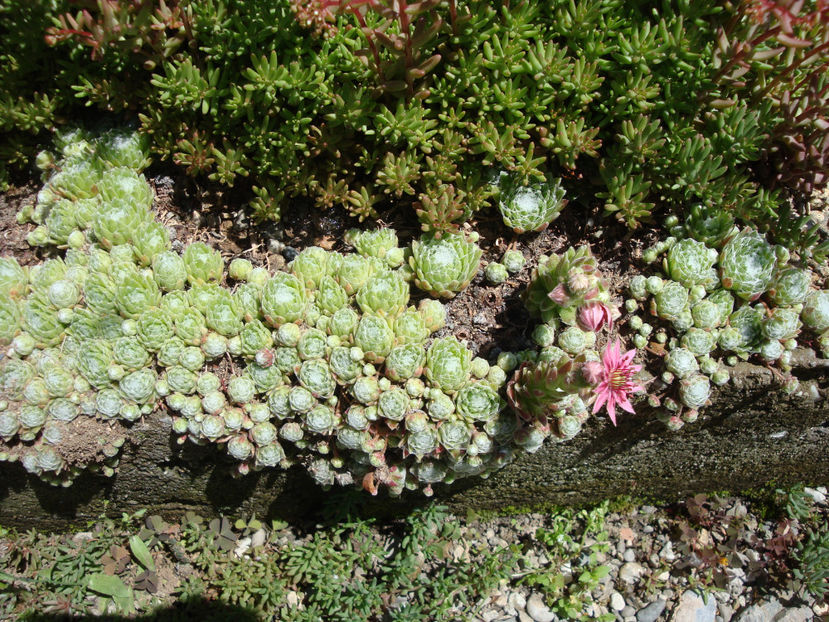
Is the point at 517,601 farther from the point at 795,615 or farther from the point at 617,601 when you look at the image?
the point at 795,615

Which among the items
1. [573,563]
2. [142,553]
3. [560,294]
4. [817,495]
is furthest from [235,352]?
[817,495]

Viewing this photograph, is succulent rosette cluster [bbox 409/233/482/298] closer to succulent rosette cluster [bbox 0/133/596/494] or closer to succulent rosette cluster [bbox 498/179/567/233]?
succulent rosette cluster [bbox 0/133/596/494]

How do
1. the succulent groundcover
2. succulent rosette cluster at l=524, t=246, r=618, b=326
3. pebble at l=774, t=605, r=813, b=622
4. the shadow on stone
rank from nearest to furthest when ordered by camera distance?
succulent rosette cluster at l=524, t=246, r=618, b=326, the succulent groundcover, the shadow on stone, pebble at l=774, t=605, r=813, b=622

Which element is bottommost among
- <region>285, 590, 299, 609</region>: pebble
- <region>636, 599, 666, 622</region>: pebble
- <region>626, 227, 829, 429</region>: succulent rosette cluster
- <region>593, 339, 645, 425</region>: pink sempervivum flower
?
<region>636, 599, 666, 622</region>: pebble

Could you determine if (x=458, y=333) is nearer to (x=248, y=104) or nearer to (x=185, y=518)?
(x=248, y=104)

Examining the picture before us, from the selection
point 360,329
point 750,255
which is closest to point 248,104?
point 360,329

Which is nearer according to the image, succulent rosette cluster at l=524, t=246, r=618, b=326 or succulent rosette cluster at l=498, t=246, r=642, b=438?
succulent rosette cluster at l=498, t=246, r=642, b=438

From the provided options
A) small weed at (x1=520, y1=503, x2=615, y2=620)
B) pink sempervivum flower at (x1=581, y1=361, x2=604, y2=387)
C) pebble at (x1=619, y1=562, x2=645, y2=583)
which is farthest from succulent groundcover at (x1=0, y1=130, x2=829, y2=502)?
pebble at (x1=619, y1=562, x2=645, y2=583)
